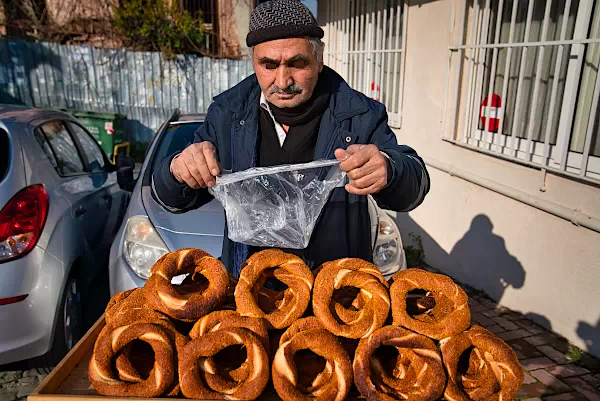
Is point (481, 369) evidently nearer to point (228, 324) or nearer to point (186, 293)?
point (228, 324)

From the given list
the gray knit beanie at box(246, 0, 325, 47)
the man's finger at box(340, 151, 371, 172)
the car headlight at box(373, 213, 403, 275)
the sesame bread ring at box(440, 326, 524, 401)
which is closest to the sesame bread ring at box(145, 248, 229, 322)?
the man's finger at box(340, 151, 371, 172)

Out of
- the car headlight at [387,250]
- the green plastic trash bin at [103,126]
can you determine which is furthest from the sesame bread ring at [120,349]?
the green plastic trash bin at [103,126]

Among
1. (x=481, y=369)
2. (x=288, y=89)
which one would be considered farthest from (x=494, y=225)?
(x=481, y=369)

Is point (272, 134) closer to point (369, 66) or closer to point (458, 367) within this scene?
point (458, 367)

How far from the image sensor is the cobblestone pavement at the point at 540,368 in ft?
10.2

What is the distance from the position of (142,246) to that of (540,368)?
3.13 meters

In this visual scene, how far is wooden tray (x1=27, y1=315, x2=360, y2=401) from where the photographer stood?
1247 mm

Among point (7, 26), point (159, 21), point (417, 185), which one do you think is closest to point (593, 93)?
point (417, 185)

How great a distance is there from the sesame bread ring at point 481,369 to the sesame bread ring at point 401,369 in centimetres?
5

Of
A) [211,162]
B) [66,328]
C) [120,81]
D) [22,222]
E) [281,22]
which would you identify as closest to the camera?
[211,162]

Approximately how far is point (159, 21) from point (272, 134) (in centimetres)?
1123

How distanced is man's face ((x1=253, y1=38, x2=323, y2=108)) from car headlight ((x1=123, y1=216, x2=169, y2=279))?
4.91 ft

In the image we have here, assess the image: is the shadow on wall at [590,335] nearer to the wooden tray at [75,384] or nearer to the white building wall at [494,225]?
the white building wall at [494,225]

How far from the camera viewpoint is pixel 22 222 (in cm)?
284
